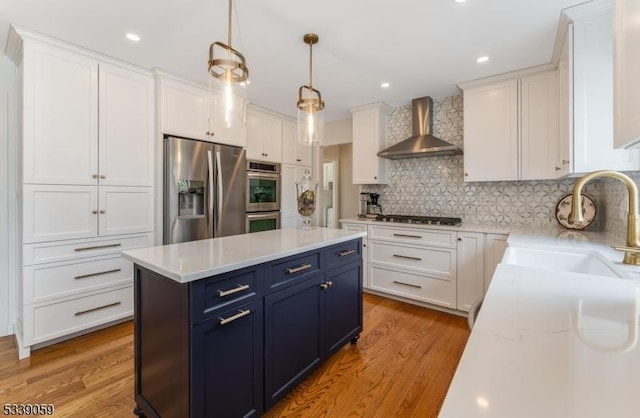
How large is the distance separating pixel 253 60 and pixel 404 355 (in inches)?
110

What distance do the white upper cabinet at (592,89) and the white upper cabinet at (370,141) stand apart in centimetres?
202

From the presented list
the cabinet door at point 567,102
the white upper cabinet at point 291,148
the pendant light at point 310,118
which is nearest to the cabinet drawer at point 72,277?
the pendant light at point 310,118

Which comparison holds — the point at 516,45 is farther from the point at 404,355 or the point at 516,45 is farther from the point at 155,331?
the point at 155,331

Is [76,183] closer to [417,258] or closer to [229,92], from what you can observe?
[229,92]

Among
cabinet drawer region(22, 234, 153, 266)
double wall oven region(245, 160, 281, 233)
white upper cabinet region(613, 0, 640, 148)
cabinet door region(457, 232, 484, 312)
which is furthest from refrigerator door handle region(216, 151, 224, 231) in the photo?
white upper cabinet region(613, 0, 640, 148)

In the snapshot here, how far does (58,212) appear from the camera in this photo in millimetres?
2262

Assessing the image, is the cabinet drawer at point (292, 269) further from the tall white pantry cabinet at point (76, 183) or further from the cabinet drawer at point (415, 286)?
the tall white pantry cabinet at point (76, 183)

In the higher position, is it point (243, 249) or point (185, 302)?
point (243, 249)

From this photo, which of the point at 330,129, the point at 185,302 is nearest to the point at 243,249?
the point at 185,302

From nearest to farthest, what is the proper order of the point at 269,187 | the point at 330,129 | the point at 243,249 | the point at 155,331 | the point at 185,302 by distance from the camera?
the point at 185,302 → the point at 155,331 → the point at 243,249 → the point at 269,187 → the point at 330,129

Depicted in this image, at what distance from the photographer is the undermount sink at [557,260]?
1525 millimetres

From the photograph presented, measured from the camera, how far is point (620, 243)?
71.1 inches

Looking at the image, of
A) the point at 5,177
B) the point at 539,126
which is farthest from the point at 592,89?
the point at 5,177

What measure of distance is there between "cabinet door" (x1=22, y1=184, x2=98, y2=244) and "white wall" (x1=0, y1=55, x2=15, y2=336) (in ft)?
1.79
